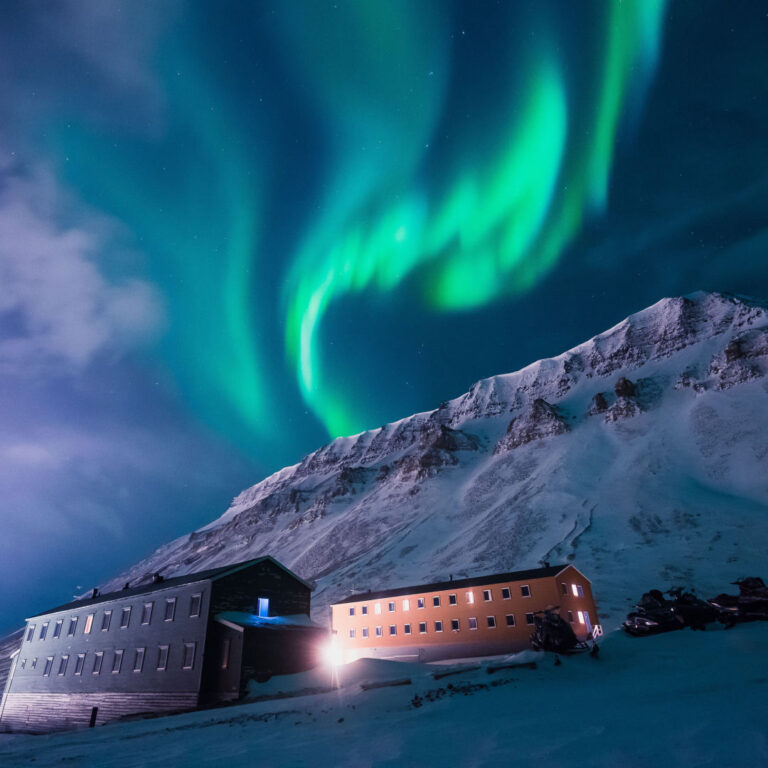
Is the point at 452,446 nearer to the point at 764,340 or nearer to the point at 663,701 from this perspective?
the point at 764,340

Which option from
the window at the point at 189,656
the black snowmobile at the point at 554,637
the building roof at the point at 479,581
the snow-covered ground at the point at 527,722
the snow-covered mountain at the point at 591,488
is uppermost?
the snow-covered mountain at the point at 591,488

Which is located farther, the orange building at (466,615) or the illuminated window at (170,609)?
the orange building at (466,615)

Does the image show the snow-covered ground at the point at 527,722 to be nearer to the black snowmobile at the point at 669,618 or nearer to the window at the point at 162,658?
the black snowmobile at the point at 669,618

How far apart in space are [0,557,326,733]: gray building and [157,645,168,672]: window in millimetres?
76

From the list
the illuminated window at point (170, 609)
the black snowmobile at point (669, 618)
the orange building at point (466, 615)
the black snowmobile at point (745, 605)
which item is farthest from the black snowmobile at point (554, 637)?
the illuminated window at point (170, 609)

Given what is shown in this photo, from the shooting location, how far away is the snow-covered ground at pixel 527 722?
29.3ft

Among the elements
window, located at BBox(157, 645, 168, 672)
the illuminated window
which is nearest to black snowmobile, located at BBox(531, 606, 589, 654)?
window, located at BBox(157, 645, 168, 672)

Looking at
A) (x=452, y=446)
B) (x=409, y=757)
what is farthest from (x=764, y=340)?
(x=409, y=757)

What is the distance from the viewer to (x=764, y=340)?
122 m

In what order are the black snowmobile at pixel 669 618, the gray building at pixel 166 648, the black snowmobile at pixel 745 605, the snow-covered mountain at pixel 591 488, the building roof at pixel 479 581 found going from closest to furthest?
the black snowmobile at pixel 745 605 → the black snowmobile at pixel 669 618 → the gray building at pixel 166 648 → the building roof at pixel 479 581 → the snow-covered mountain at pixel 591 488

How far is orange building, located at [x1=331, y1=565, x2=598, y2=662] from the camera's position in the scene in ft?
146

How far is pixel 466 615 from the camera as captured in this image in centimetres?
4772

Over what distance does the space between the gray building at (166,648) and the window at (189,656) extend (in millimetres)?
60

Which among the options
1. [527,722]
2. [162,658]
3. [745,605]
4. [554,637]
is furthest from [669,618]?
[162,658]
